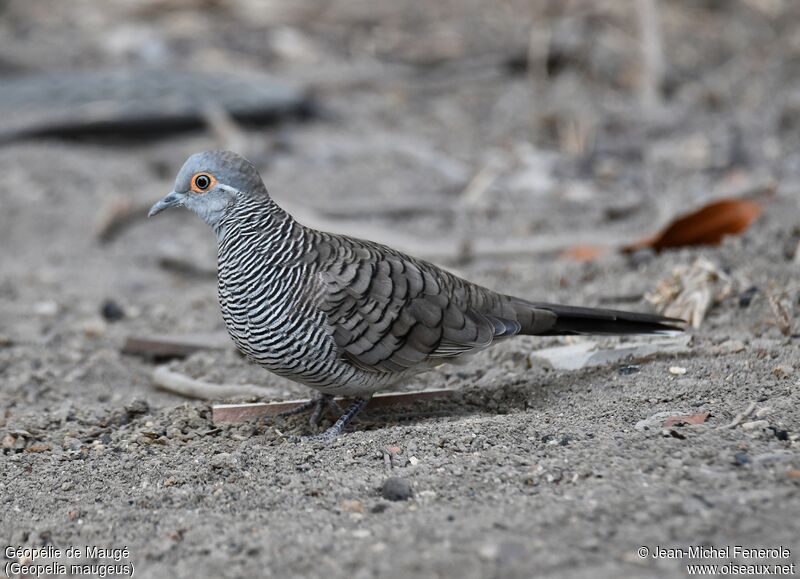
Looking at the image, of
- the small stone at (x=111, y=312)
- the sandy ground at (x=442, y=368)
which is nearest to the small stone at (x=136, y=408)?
the sandy ground at (x=442, y=368)

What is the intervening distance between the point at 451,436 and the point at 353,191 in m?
5.97

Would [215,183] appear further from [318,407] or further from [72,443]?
[72,443]

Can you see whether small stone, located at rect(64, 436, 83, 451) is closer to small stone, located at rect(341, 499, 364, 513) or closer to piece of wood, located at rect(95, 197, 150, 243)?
small stone, located at rect(341, 499, 364, 513)

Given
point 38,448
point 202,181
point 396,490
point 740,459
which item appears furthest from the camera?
point 202,181

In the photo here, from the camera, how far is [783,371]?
4.57 m

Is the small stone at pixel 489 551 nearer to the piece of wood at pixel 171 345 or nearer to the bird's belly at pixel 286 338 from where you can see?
the bird's belly at pixel 286 338

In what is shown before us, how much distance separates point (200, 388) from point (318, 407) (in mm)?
829

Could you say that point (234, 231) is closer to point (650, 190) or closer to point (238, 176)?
point (238, 176)

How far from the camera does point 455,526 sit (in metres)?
3.32

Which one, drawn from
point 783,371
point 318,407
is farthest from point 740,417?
point 318,407

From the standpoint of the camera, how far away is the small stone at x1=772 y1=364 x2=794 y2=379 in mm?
4535

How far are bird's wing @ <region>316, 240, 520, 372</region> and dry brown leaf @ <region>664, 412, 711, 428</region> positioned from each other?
1.07 m

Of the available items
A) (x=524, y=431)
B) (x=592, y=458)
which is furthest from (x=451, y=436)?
(x=592, y=458)

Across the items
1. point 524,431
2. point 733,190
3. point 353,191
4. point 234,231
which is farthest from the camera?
point 353,191
